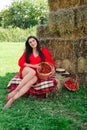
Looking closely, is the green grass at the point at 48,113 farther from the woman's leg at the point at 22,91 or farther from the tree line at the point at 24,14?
the tree line at the point at 24,14

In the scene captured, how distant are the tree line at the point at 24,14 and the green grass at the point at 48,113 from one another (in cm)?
4873

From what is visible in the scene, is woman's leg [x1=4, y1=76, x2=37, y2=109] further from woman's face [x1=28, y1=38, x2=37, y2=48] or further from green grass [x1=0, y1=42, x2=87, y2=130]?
woman's face [x1=28, y1=38, x2=37, y2=48]

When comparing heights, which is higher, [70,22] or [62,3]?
[62,3]

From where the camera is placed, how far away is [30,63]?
7105mm

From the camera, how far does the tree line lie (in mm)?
57500

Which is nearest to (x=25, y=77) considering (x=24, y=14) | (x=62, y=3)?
(x=62, y=3)

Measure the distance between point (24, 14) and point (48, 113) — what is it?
5544 centimetres

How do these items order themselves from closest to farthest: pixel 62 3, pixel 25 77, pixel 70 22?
1. pixel 25 77
2. pixel 70 22
3. pixel 62 3

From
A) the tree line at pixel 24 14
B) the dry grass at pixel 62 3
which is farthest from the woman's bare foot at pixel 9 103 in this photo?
the tree line at pixel 24 14

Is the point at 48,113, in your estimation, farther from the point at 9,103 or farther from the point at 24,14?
the point at 24,14

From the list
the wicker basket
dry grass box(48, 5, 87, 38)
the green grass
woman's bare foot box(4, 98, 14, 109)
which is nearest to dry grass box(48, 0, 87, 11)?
dry grass box(48, 5, 87, 38)

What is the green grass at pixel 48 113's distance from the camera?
5027mm

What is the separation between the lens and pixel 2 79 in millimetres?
8961

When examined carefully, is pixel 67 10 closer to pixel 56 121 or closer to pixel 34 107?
pixel 34 107
